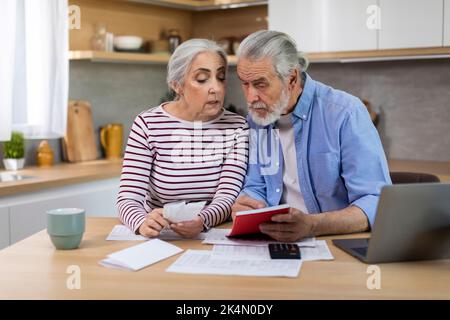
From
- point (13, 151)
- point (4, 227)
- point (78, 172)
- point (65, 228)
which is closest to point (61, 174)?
point (78, 172)

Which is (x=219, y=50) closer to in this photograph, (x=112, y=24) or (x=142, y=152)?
(x=142, y=152)

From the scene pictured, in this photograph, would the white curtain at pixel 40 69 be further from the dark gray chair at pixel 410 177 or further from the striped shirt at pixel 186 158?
the dark gray chair at pixel 410 177

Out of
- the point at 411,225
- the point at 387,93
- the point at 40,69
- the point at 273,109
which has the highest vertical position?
the point at 40,69

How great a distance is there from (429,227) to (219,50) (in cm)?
94

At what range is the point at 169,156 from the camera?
85.4 inches

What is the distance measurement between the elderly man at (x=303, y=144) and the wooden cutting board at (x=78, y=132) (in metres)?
1.84

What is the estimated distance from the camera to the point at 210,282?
1443mm

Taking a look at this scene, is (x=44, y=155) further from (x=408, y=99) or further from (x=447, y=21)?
(x=447, y=21)

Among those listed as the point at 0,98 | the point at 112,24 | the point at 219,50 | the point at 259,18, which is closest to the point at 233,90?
the point at 259,18

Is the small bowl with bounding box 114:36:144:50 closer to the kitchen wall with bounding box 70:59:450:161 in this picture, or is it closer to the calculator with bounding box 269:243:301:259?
the kitchen wall with bounding box 70:59:450:161

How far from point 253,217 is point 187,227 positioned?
0.22 meters

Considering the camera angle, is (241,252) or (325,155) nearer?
(241,252)

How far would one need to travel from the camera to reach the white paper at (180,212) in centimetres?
187

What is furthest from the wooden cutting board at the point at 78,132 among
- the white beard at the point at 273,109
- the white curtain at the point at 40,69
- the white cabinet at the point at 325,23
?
the white beard at the point at 273,109
